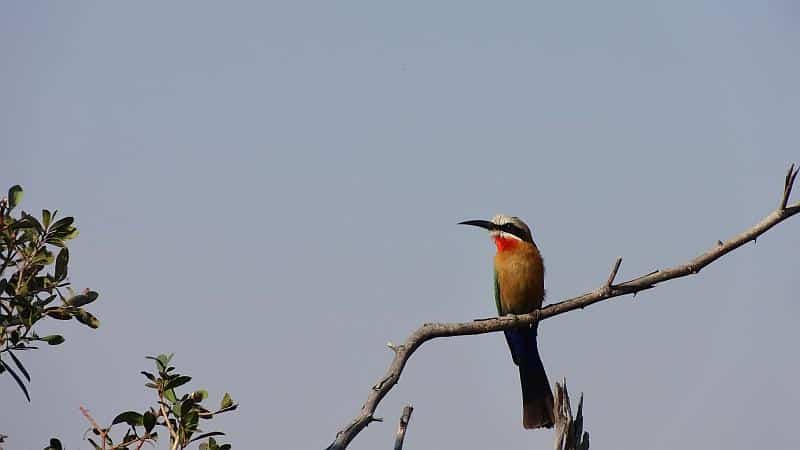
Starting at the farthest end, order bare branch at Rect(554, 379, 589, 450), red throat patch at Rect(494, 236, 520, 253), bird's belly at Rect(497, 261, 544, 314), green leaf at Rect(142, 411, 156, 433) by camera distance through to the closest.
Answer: red throat patch at Rect(494, 236, 520, 253), bird's belly at Rect(497, 261, 544, 314), bare branch at Rect(554, 379, 589, 450), green leaf at Rect(142, 411, 156, 433)

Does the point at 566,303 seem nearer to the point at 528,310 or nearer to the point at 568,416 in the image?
the point at 568,416

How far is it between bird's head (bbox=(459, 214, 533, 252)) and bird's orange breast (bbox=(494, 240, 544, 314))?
0.14 metres

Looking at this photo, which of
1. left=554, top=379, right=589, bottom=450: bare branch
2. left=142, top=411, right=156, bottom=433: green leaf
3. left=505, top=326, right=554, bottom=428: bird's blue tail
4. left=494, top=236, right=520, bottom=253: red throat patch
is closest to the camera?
left=142, top=411, right=156, bottom=433: green leaf

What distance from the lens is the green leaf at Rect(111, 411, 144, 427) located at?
3300 mm

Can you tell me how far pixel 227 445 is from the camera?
10.9 ft

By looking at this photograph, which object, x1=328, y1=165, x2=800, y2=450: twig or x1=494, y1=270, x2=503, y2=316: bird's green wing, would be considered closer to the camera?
x1=328, y1=165, x2=800, y2=450: twig

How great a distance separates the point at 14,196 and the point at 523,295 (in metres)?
4.78

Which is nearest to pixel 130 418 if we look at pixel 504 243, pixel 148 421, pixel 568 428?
pixel 148 421

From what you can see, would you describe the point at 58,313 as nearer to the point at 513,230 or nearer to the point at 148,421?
the point at 148,421

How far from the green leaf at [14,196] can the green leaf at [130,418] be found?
79cm

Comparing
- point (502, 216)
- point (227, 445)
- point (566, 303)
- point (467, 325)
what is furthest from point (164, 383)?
point (502, 216)

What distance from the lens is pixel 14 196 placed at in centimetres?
332

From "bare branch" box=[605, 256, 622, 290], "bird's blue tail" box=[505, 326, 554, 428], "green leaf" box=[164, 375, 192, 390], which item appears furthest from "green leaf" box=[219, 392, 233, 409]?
"bird's blue tail" box=[505, 326, 554, 428]

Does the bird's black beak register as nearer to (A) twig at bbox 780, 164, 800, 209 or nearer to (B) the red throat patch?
(B) the red throat patch
